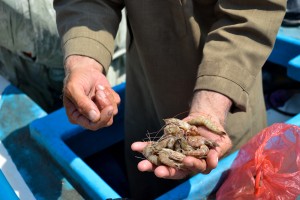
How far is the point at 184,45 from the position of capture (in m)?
1.76

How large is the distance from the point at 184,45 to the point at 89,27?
1.33ft

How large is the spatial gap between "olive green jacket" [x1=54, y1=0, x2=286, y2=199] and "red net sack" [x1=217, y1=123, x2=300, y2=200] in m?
0.17

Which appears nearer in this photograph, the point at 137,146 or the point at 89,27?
the point at 137,146

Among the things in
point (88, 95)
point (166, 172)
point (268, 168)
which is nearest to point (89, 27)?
point (88, 95)

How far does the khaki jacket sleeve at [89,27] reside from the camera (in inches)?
67.3

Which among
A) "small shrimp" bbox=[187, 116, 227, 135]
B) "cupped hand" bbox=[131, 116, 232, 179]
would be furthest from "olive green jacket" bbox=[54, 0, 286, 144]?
"cupped hand" bbox=[131, 116, 232, 179]

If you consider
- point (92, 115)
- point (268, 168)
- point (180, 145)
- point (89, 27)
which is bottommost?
point (268, 168)

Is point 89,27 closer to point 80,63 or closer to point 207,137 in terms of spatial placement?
point 80,63

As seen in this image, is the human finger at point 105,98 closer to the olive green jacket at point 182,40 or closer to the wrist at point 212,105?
the olive green jacket at point 182,40

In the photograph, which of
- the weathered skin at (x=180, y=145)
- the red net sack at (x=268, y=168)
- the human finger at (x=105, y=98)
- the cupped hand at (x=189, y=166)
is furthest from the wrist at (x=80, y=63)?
the red net sack at (x=268, y=168)

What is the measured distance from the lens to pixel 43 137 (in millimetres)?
2039

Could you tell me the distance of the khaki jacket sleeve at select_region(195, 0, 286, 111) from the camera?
1506 mm

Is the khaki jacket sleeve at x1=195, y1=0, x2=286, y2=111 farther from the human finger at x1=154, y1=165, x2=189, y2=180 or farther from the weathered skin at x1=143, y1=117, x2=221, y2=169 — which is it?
the human finger at x1=154, y1=165, x2=189, y2=180

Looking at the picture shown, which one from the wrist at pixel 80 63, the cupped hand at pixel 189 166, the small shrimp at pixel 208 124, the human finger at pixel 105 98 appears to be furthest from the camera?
the wrist at pixel 80 63
